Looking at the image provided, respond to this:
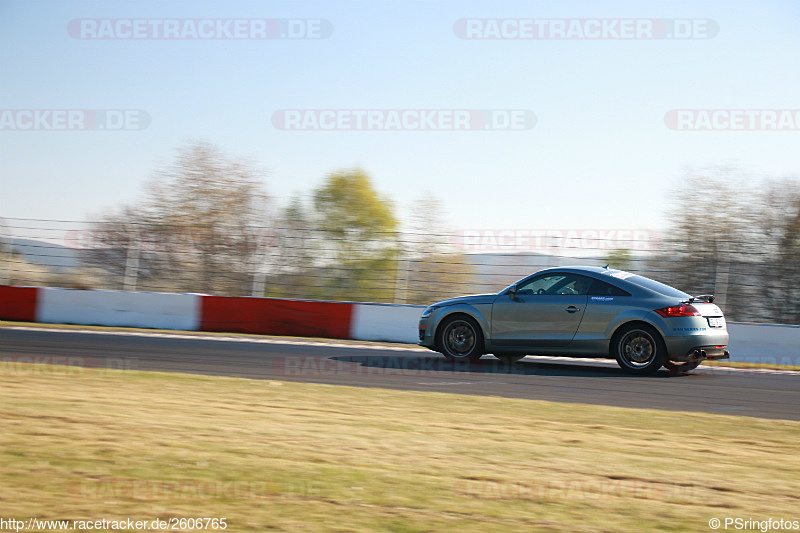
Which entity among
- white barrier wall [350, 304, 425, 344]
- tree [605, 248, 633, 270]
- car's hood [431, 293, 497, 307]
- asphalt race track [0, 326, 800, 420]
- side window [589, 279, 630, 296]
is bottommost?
asphalt race track [0, 326, 800, 420]

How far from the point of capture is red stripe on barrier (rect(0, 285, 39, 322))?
17.0m

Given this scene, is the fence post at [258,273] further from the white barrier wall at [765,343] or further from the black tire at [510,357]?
the white barrier wall at [765,343]

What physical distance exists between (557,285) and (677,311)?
5.39ft

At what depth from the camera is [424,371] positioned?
9.68 metres

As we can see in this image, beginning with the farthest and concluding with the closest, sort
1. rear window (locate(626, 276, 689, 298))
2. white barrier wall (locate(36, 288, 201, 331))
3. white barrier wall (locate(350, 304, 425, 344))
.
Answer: white barrier wall (locate(36, 288, 201, 331)) < white barrier wall (locate(350, 304, 425, 344)) < rear window (locate(626, 276, 689, 298))

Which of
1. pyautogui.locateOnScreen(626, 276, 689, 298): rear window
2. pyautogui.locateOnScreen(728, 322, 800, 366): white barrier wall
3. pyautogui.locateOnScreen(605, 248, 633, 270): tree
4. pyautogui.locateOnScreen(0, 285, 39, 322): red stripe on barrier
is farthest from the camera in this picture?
pyautogui.locateOnScreen(0, 285, 39, 322): red stripe on barrier

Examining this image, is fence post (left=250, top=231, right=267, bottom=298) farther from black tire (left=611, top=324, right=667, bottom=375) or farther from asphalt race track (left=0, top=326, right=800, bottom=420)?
black tire (left=611, top=324, right=667, bottom=375)

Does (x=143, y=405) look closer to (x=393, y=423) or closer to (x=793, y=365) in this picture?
(x=393, y=423)

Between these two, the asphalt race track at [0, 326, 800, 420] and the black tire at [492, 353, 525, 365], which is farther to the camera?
the black tire at [492, 353, 525, 365]

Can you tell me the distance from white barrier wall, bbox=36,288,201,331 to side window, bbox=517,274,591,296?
8.29 meters

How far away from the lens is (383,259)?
53.2 ft

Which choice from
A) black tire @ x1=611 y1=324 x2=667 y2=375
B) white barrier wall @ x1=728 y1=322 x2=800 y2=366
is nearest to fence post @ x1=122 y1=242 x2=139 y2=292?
black tire @ x1=611 y1=324 x2=667 y2=375

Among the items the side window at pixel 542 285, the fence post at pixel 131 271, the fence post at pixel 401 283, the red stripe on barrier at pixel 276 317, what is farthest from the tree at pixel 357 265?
the side window at pixel 542 285

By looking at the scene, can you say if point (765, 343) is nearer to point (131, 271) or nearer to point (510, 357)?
point (510, 357)
